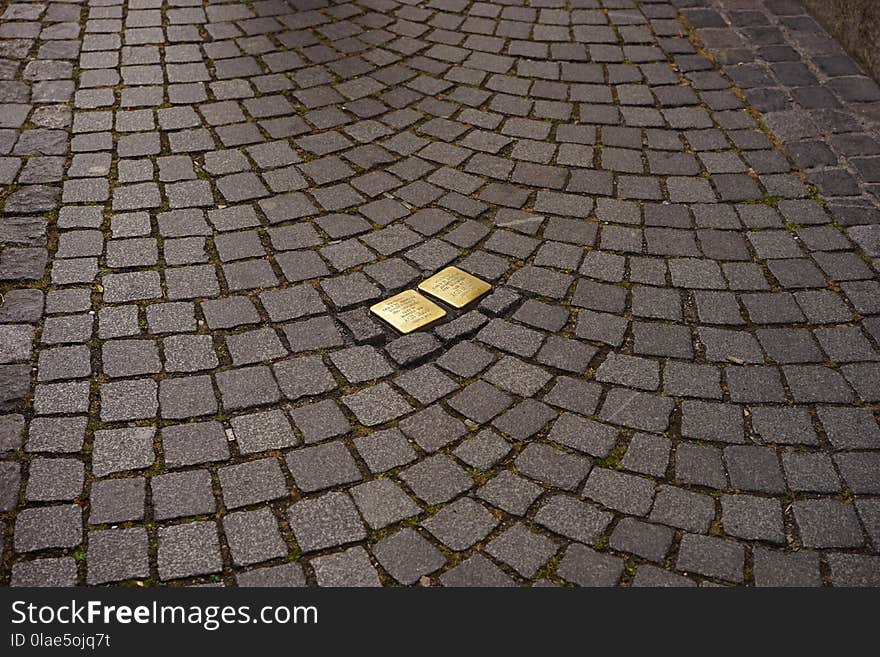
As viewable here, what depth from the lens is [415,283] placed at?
441 cm

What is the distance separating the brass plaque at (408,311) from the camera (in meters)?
4.16

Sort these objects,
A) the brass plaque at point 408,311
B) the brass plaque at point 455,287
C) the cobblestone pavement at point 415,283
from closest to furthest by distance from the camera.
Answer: the cobblestone pavement at point 415,283 → the brass plaque at point 408,311 → the brass plaque at point 455,287

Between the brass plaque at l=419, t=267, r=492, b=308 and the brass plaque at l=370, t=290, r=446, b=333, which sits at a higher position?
the brass plaque at l=419, t=267, r=492, b=308

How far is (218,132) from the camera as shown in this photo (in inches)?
211

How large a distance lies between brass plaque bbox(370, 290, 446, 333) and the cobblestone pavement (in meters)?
0.06

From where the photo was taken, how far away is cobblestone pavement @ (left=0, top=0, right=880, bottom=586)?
3.28m

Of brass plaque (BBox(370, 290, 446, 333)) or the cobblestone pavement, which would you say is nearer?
the cobblestone pavement

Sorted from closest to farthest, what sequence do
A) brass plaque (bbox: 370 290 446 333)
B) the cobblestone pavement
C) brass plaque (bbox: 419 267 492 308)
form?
the cobblestone pavement
brass plaque (bbox: 370 290 446 333)
brass plaque (bbox: 419 267 492 308)

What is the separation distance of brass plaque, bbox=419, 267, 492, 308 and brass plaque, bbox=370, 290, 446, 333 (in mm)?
64

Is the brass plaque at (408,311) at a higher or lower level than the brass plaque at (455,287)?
lower

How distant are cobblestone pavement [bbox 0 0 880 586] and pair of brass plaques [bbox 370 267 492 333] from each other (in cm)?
6

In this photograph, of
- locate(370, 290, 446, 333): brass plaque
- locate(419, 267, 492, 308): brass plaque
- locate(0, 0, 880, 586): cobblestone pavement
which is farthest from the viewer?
locate(419, 267, 492, 308): brass plaque

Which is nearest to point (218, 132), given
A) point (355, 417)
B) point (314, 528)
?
point (355, 417)

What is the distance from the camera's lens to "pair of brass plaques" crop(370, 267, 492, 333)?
417 centimetres
